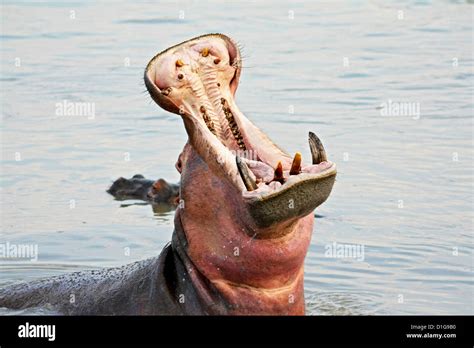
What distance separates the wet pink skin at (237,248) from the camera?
569 centimetres

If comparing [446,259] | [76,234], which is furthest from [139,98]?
[446,259]

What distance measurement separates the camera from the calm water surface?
29.7 ft

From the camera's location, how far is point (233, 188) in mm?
5730
